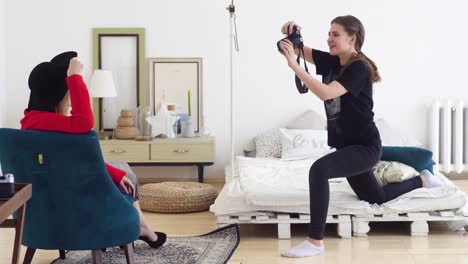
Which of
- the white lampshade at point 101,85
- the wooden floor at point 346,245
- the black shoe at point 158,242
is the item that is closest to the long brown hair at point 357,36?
the wooden floor at point 346,245

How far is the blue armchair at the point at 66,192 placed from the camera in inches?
132

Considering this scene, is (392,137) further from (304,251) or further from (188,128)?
(304,251)

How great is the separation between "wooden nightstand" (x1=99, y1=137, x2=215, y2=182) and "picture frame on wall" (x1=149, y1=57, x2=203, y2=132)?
368 millimetres

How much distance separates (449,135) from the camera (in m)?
6.55

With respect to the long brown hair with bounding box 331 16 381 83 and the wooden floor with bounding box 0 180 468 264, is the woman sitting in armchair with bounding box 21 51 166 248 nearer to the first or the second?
the wooden floor with bounding box 0 180 468 264

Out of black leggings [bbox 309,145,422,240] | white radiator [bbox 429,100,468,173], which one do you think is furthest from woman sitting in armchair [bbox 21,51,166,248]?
white radiator [bbox 429,100,468,173]

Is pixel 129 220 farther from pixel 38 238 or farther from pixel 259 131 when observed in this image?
pixel 259 131

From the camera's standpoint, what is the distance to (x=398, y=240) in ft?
14.6

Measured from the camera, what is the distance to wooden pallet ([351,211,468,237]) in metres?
4.54

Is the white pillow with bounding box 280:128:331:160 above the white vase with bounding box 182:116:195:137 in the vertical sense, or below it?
below

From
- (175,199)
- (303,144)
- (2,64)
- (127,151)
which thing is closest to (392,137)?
(303,144)

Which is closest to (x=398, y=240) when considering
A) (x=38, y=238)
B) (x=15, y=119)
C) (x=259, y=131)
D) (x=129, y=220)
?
(x=129, y=220)

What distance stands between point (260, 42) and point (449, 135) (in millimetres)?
1692

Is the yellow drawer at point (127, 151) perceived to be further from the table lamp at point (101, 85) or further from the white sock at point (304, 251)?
the white sock at point (304, 251)
